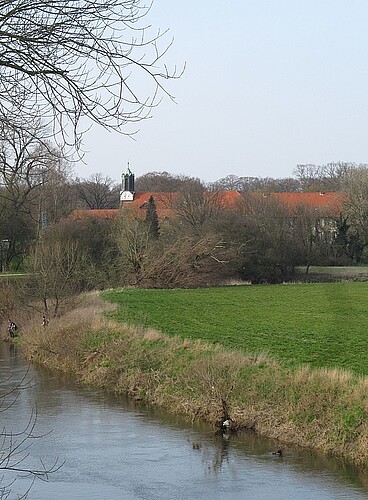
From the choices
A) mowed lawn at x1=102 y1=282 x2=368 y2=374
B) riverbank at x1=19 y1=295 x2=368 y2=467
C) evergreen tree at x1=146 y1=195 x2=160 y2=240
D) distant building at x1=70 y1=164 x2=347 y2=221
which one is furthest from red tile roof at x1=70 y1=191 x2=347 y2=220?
riverbank at x1=19 y1=295 x2=368 y2=467

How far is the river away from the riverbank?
0.45 meters

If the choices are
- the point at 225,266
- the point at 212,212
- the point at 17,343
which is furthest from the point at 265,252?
the point at 17,343

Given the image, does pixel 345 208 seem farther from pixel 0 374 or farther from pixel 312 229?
pixel 0 374

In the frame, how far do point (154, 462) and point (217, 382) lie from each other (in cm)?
366

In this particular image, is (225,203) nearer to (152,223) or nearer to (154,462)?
(152,223)

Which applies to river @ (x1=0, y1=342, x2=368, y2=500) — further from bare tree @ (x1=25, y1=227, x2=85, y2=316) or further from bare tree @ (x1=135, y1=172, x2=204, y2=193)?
bare tree @ (x1=135, y1=172, x2=204, y2=193)

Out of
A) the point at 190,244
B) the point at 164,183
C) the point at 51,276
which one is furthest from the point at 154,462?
the point at 164,183

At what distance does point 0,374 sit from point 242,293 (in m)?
17.4

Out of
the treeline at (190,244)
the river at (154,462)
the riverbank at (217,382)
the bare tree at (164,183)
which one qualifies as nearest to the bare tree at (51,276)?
the treeline at (190,244)

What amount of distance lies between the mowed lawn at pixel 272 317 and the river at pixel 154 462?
11.3ft

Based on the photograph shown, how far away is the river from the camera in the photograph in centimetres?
1238

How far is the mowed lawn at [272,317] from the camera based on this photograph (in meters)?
20.0

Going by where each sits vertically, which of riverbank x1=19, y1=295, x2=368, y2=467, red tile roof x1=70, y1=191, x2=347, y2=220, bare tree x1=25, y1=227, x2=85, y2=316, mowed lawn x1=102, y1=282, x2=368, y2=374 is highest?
red tile roof x1=70, y1=191, x2=347, y2=220

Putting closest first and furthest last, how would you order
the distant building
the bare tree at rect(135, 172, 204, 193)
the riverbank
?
the riverbank → the distant building → the bare tree at rect(135, 172, 204, 193)
